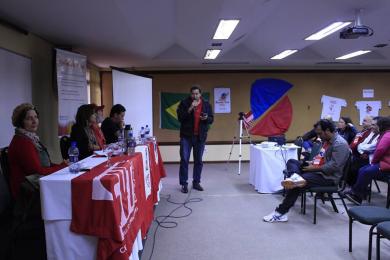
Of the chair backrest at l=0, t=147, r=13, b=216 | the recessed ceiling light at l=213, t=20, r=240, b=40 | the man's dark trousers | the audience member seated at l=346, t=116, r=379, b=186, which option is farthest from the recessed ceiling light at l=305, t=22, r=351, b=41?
the chair backrest at l=0, t=147, r=13, b=216

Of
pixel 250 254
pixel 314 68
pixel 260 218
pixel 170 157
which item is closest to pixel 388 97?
pixel 314 68

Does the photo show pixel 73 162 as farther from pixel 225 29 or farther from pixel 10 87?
pixel 225 29

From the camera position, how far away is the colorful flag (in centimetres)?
786

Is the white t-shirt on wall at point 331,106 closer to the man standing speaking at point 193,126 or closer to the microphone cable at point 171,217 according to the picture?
the man standing speaking at point 193,126

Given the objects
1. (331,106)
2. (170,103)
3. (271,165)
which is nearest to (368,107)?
(331,106)

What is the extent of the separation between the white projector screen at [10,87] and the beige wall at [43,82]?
14cm

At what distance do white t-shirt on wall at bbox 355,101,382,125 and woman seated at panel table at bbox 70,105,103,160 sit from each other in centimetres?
681

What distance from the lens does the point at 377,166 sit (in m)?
4.39

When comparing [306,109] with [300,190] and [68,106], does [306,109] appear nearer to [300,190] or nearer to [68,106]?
[300,190]

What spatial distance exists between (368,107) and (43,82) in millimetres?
7281

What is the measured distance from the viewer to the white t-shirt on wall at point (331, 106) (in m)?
7.96

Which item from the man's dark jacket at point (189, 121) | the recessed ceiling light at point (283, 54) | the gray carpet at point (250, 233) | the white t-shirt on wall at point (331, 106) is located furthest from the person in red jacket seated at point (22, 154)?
the white t-shirt on wall at point (331, 106)

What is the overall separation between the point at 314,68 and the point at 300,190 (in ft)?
16.7

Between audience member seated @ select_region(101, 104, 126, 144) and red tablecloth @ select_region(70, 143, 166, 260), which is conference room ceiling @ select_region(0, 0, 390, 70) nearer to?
audience member seated @ select_region(101, 104, 126, 144)
